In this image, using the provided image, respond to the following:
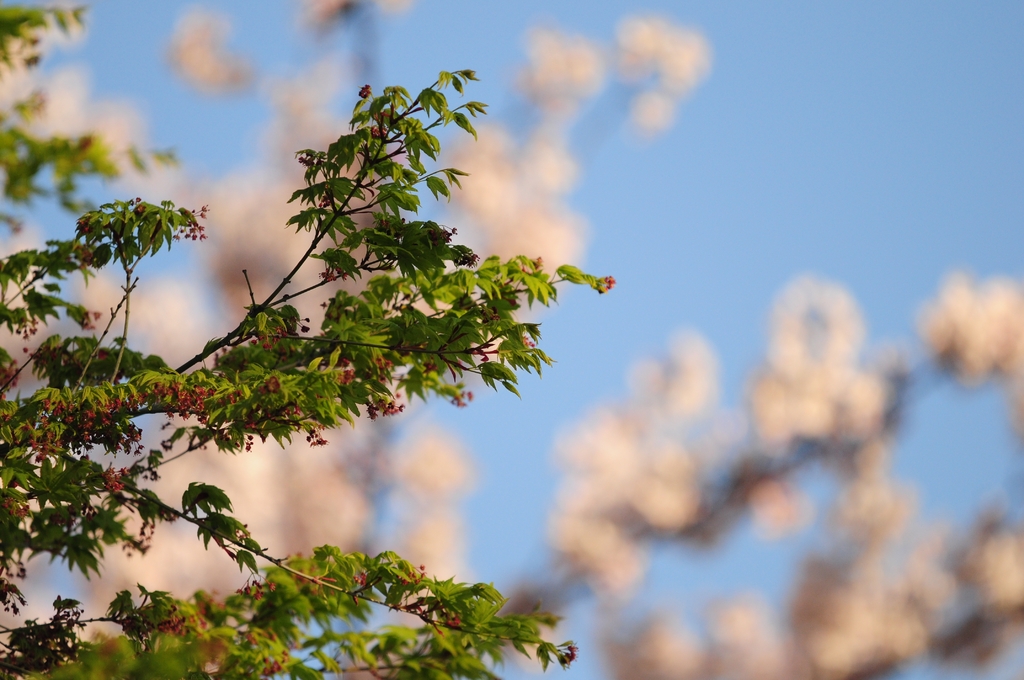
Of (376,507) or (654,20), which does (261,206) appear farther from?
(654,20)

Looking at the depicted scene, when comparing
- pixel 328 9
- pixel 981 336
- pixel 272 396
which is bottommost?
pixel 272 396

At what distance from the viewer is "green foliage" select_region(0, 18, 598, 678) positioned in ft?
9.83

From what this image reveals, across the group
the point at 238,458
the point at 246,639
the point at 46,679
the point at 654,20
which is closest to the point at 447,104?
the point at 46,679

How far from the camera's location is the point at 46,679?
2.89 metres

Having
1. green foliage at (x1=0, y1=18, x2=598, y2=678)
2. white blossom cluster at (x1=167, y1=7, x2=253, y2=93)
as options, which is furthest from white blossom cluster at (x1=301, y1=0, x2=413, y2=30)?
green foliage at (x1=0, y1=18, x2=598, y2=678)

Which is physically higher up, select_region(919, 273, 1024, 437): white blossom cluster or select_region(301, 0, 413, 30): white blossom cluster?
select_region(301, 0, 413, 30): white blossom cluster

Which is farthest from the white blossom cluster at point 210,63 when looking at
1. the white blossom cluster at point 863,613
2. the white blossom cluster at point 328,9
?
the white blossom cluster at point 863,613

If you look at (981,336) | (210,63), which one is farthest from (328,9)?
(981,336)

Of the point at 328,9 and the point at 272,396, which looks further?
the point at 328,9

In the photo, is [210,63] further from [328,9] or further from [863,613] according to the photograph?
[863,613]

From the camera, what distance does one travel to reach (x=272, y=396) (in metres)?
2.96

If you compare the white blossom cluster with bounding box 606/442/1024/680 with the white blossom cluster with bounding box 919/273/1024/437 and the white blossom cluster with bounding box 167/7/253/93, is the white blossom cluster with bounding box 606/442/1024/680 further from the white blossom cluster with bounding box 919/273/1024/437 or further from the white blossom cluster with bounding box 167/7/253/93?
the white blossom cluster with bounding box 167/7/253/93

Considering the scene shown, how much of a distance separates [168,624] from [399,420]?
25.3ft

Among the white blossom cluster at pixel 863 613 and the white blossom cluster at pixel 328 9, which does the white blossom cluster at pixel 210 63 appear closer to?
the white blossom cluster at pixel 328 9
